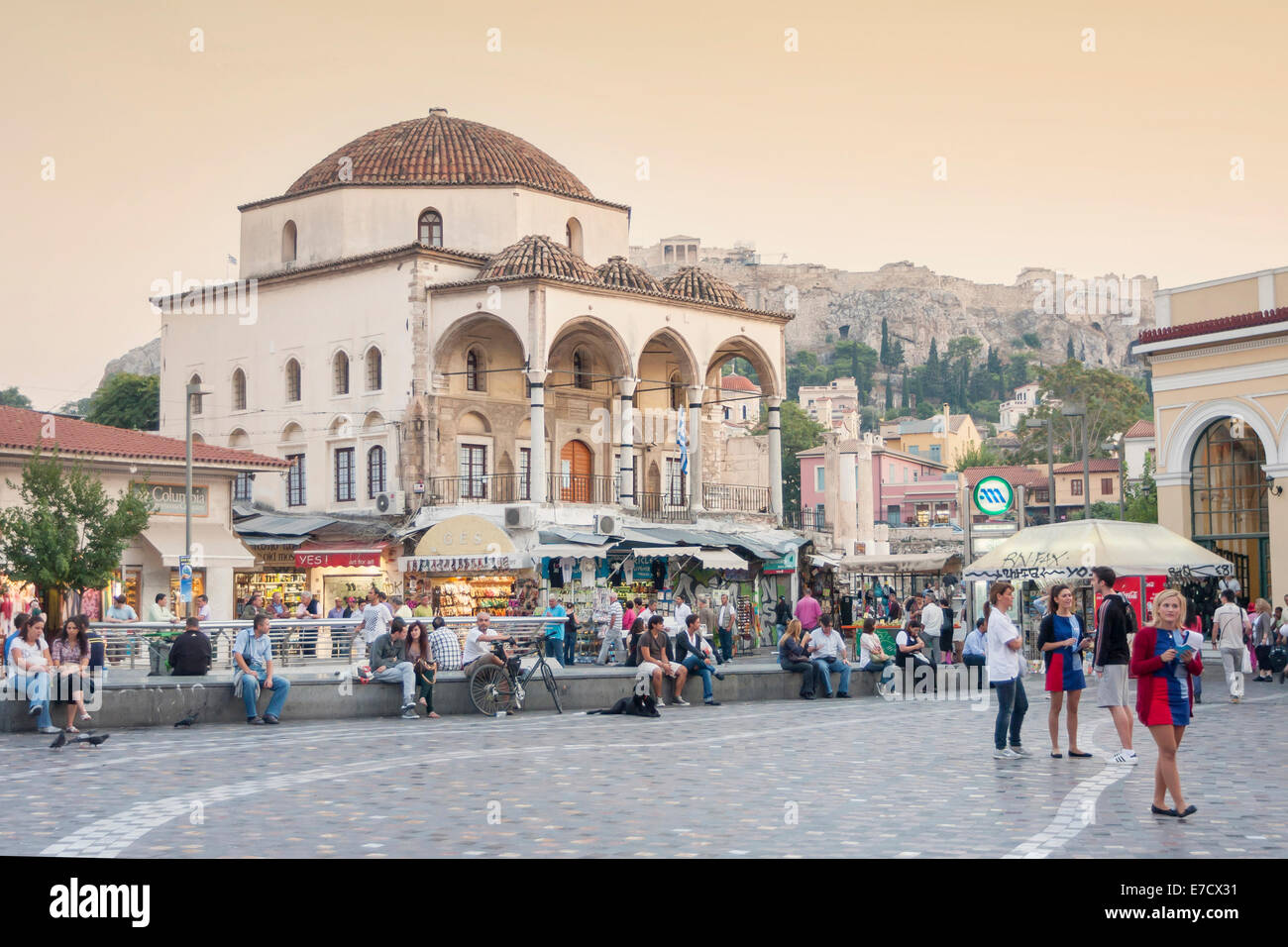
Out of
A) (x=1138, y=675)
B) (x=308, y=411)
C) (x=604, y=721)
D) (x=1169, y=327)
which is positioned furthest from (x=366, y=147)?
(x=1138, y=675)

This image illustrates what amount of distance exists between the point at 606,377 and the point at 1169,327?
16.3 meters

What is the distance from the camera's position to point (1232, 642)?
20859mm

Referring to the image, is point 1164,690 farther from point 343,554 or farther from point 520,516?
point 343,554

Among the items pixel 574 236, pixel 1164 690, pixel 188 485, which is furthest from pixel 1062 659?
pixel 574 236

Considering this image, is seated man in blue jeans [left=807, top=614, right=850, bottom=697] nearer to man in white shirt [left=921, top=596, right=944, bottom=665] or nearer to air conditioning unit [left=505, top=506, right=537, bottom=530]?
man in white shirt [left=921, top=596, right=944, bottom=665]

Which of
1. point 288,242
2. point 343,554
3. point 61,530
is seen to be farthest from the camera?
point 288,242

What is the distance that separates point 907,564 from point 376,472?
14.0 m

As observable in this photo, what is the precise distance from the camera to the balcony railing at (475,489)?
129 feet

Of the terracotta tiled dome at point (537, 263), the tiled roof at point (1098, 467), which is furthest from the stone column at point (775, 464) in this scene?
the tiled roof at point (1098, 467)

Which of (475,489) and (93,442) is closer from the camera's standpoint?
(93,442)

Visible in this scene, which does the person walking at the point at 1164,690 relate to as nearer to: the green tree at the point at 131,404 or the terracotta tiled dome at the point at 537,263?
the terracotta tiled dome at the point at 537,263

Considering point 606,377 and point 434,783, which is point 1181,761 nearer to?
point 434,783

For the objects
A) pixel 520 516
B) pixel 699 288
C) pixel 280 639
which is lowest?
pixel 280 639

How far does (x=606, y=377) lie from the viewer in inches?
1674
